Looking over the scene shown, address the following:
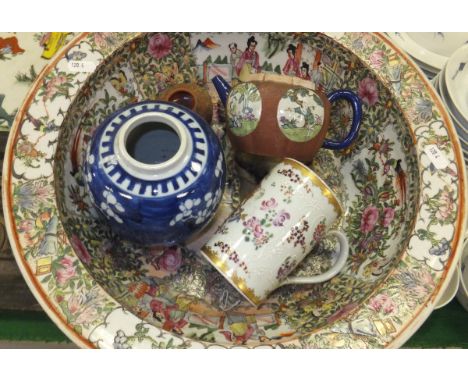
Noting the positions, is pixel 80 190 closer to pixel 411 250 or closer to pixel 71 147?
→ pixel 71 147

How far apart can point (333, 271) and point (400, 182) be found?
0.18 meters

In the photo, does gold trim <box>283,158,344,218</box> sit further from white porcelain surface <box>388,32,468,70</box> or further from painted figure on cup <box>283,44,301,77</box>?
white porcelain surface <box>388,32,468,70</box>

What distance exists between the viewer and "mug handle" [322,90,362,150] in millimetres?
780

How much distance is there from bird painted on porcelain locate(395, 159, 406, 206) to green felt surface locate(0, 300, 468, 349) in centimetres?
31

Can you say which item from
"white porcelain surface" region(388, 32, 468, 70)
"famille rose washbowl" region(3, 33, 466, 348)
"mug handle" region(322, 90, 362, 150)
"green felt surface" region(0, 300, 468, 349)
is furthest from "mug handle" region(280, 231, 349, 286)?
"white porcelain surface" region(388, 32, 468, 70)

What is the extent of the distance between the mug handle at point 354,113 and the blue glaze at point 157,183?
223 mm

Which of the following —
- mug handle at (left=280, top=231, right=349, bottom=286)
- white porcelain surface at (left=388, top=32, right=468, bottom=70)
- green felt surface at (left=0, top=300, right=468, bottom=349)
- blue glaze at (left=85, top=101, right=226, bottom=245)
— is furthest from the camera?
white porcelain surface at (left=388, top=32, right=468, bottom=70)

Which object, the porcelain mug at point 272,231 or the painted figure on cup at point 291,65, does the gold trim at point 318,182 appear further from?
the painted figure on cup at point 291,65

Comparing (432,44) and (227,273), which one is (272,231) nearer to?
(227,273)

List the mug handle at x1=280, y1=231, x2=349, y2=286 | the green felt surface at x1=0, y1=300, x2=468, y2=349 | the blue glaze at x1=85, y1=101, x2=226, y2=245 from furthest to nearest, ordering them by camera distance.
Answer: the green felt surface at x1=0, y1=300, x2=468, y2=349 → the mug handle at x1=280, y1=231, x2=349, y2=286 → the blue glaze at x1=85, y1=101, x2=226, y2=245

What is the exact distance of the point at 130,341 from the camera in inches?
24.0

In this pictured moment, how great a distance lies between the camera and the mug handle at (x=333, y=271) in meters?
0.74

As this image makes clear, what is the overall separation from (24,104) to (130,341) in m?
0.40

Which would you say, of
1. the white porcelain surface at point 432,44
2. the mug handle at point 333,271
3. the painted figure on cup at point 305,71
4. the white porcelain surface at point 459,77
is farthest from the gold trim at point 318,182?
the white porcelain surface at point 432,44
